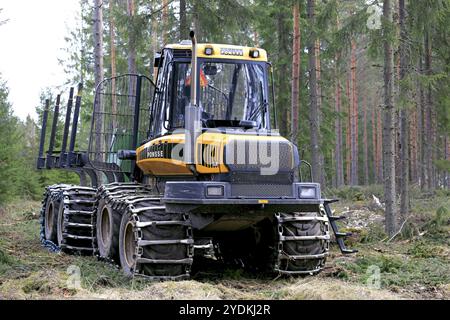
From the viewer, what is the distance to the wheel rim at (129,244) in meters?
8.59

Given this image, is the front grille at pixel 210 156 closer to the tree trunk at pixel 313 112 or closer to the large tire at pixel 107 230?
the large tire at pixel 107 230

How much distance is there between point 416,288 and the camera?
813 centimetres

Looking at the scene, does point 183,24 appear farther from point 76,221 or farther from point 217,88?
point 217,88

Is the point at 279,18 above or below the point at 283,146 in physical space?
above

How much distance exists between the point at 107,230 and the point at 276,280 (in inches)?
125

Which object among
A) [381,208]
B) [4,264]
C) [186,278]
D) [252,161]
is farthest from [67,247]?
[381,208]

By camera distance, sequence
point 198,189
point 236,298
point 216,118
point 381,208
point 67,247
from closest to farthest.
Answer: point 236,298
point 198,189
point 216,118
point 67,247
point 381,208

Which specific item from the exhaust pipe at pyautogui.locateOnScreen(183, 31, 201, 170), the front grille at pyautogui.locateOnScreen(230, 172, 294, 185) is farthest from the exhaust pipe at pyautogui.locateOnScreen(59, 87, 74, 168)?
the front grille at pyautogui.locateOnScreen(230, 172, 294, 185)

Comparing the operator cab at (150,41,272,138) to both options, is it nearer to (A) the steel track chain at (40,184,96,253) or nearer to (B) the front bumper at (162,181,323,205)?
(B) the front bumper at (162,181,323,205)

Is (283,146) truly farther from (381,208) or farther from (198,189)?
(381,208)

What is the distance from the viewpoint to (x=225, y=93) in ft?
29.9

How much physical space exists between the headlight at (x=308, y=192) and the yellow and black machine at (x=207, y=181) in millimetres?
17

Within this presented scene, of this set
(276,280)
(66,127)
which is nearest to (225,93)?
(276,280)
